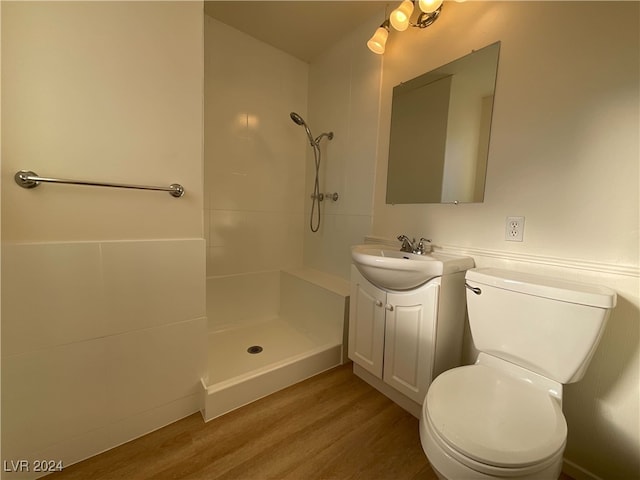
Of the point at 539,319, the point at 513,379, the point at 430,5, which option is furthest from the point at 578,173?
the point at 430,5

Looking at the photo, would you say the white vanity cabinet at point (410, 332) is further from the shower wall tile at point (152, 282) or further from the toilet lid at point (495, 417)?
the shower wall tile at point (152, 282)

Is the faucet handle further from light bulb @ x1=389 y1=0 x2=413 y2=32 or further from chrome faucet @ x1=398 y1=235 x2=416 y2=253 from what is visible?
light bulb @ x1=389 y1=0 x2=413 y2=32

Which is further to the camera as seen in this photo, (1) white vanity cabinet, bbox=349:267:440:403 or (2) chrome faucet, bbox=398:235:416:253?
(2) chrome faucet, bbox=398:235:416:253

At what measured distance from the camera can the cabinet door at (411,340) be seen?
118 cm

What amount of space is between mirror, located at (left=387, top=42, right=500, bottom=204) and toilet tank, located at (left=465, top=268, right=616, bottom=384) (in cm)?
49

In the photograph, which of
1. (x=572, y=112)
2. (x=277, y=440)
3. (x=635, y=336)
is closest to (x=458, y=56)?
(x=572, y=112)

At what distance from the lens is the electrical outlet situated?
114cm

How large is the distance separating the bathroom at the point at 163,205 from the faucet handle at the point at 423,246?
128 millimetres

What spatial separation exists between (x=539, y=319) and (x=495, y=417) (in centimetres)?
38

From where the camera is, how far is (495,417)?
757 mm

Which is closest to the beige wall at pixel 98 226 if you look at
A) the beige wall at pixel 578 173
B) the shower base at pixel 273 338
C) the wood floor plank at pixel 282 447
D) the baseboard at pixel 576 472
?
the wood floor plank at pixel 282 447

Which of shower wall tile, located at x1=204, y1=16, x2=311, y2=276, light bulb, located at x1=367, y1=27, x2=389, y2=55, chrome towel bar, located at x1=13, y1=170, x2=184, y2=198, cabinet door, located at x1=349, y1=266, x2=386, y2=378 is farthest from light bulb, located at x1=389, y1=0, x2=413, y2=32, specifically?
chrome towel bar, located at x1=13, y1=170, x2=184, y2=198

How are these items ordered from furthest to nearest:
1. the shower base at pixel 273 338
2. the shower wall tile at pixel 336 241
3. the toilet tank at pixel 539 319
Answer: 1. the shower wall tile at pixel 336 241
2. the shower base at pixel 273 338
3. the toilet tank at pixel 539 319

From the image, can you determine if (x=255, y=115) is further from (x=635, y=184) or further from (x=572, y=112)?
(x=635, y=184)
